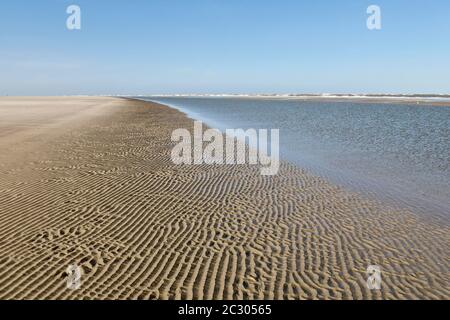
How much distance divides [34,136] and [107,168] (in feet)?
38.4

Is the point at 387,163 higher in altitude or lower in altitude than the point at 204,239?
higher

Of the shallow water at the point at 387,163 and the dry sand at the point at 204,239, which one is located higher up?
the shallow water at the point at 387,163

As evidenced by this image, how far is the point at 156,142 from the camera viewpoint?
22.6m

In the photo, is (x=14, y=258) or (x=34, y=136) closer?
(x=14, y=258)

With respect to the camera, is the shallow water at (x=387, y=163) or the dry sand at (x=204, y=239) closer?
the dry sand at (x=204, y=239)

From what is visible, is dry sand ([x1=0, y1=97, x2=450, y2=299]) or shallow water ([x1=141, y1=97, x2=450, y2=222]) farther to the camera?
shallow water ([x1=141, y1=97, x2=450, y2=222])

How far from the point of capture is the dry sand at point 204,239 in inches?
237

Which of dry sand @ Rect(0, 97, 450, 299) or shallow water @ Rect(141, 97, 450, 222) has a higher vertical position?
shallow water @ Rect(141, 97, 450, 222)

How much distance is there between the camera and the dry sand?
19.7ft

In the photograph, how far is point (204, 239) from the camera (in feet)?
26.2
